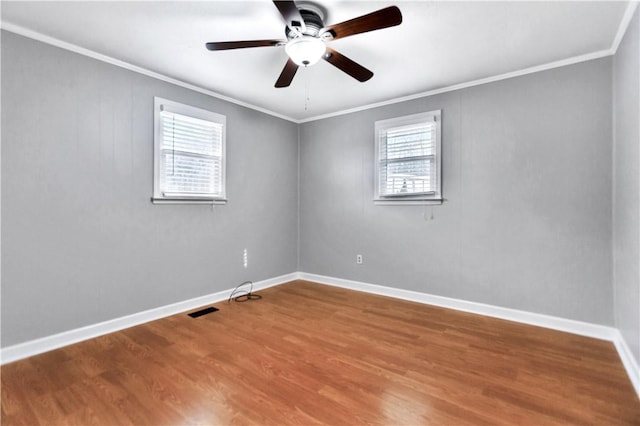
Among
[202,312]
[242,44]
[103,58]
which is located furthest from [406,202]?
[103,58]

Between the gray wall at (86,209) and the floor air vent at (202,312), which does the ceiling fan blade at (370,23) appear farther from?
the floor air vent at (202,312)

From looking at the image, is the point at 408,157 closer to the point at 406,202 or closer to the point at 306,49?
the point at 406,202

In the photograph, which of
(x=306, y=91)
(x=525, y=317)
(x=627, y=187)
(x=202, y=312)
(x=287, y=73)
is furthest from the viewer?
(x=306, y=91)

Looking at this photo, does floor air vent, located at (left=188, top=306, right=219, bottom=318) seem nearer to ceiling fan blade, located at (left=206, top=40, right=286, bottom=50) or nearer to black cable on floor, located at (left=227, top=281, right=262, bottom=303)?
black cable on floor, located at (left=227, top=281, right=262, bottom=303)

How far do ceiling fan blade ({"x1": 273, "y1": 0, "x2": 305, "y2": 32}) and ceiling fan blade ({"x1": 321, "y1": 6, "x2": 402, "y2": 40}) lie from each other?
0.20 meters

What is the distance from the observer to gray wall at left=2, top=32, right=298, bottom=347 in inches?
90.7

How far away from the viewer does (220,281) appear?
12.3 ft

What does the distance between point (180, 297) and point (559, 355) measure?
11.8ft

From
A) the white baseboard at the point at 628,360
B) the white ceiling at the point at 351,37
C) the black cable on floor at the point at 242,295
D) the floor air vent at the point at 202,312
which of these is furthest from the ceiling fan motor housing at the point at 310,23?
the white baseboard at the point at 628,360

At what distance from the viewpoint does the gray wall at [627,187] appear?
6.48 feet

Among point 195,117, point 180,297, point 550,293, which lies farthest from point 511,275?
point 195,117

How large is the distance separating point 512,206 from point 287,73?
8.46 ft

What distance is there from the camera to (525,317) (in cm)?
301

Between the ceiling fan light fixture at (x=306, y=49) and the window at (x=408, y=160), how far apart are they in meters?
1.92
